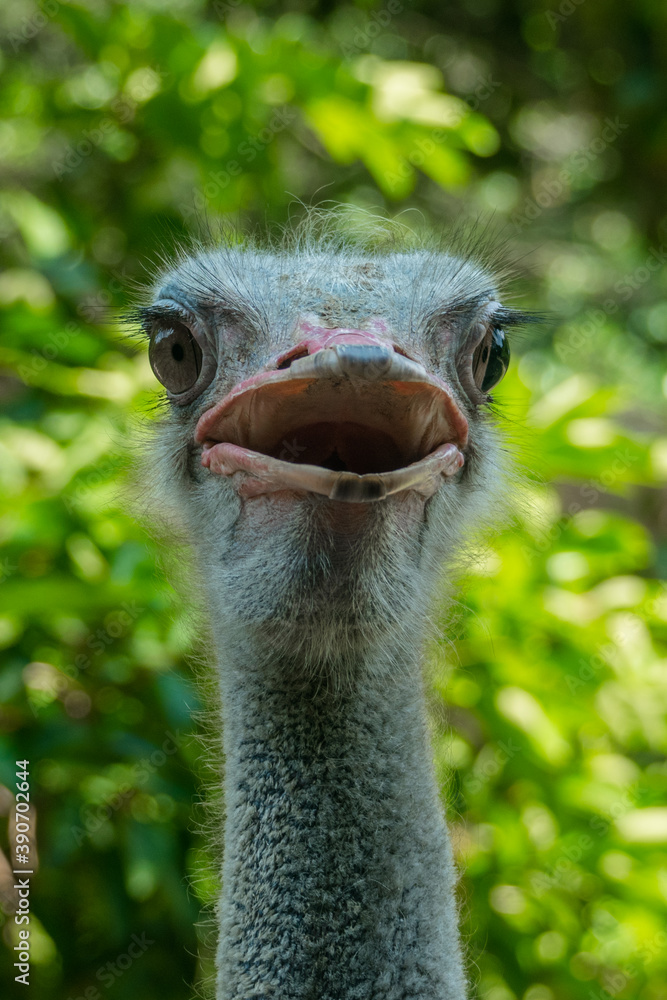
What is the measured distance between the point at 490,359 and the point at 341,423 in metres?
0.45

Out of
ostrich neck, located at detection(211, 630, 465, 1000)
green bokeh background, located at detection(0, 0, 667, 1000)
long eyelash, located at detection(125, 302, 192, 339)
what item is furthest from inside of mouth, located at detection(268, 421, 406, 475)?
green bokeh background, located at detection(0, 0, 667, 1000)

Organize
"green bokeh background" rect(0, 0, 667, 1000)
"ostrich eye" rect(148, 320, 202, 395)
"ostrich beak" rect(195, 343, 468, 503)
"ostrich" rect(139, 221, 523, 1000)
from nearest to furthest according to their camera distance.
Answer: "ostrich beak" rect(195, 343, 468, 503), "ostrich" rect(139, 221, 523, 1000), "ostrich eye" rect(148, 320, 202, 395), "green bokeh background" rect(0, 0, 667, 1000)

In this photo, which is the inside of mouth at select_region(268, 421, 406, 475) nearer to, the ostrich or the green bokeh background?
the ostrich

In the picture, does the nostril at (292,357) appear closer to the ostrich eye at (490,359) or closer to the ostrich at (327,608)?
the ostrich at (327,608)

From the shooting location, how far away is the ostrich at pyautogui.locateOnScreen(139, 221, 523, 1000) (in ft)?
3.45

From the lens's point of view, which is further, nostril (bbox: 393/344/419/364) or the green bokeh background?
the green bokeh background

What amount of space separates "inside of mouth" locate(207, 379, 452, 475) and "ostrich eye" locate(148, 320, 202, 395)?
220mm

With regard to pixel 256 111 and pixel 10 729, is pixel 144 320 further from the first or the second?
pixel 256 111

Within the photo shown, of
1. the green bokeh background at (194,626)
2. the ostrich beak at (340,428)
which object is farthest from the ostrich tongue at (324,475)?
the green bokeh background at (194,626)

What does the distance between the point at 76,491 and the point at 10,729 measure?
54 cm

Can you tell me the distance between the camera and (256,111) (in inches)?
99.3

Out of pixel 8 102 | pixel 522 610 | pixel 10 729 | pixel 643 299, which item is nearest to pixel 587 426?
pixel 522 610

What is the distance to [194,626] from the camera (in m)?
1.66

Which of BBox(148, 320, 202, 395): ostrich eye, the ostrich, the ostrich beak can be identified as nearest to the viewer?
the ostrich beak
